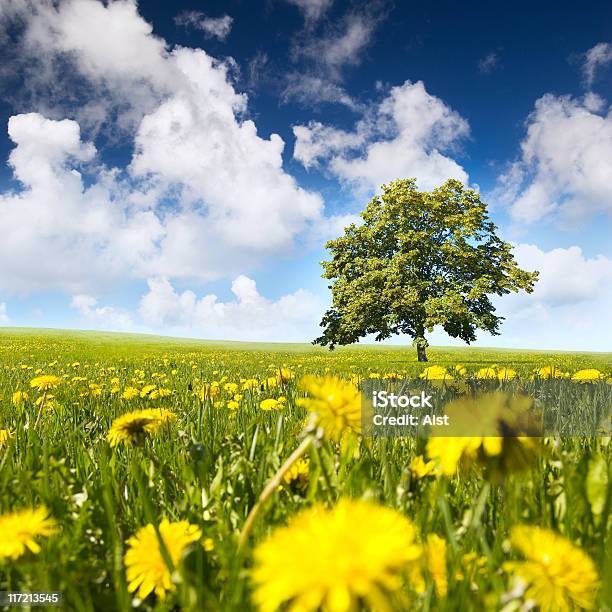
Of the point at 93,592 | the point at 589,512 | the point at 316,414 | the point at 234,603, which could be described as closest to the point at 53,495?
the point at 93,592

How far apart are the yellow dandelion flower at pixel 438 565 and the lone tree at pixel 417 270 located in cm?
2690

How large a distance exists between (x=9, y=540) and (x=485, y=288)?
30.0 m

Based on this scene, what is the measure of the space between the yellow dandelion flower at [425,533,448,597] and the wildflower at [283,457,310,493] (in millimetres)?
592

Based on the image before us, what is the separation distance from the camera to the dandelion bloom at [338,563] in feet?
1.89

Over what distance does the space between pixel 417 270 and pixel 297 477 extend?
30.1 metres

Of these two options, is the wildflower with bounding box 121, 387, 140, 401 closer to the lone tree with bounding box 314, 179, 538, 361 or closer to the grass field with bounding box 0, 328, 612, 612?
the grass field with bounding box 0, 328, 612, 612

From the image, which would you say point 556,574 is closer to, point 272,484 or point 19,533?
point 272,484

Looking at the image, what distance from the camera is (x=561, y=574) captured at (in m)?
0.85

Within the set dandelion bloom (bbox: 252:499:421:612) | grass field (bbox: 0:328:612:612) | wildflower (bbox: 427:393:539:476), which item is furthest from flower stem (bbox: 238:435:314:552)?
wildflower (bbox: 427:393:539:476)

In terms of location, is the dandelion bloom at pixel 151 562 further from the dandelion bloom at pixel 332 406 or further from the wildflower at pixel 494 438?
the wildflower at pixel 494 438

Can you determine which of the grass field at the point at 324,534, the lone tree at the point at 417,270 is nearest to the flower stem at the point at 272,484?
the grass field at the point at 324,534

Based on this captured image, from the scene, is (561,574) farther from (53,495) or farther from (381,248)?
(381,248)

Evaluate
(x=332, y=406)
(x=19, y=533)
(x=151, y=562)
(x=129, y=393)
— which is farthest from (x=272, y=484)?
(x=129, y=393)

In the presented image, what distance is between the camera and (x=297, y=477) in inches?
65.5
